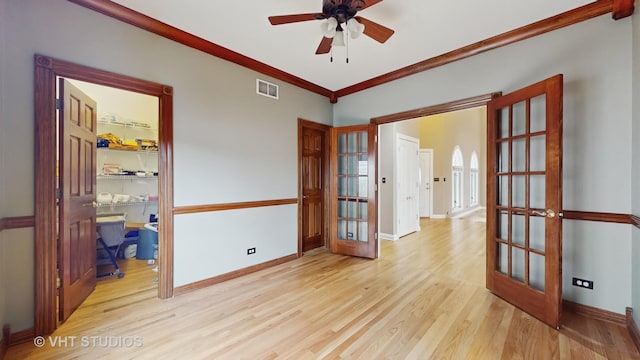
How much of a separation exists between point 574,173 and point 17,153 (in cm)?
473

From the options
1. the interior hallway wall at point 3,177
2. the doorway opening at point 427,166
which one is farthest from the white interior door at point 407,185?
the interior hallway wall at point 3,177

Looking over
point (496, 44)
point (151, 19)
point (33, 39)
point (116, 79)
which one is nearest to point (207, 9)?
point (151, 19)

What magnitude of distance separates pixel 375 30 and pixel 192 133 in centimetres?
218

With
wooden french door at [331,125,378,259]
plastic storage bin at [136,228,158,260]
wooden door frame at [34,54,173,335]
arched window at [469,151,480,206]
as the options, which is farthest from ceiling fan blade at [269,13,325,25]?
arched window at [469,151,480,206]

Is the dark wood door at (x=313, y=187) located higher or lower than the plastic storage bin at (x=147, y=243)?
higher

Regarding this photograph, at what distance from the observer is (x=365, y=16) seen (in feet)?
8.13

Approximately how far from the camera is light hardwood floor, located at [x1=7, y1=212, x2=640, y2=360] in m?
1.84

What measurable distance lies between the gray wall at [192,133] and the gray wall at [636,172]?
11.5 feet

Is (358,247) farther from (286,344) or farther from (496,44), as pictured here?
(496,44)

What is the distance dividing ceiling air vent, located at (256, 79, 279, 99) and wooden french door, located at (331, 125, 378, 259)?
3.85 feet

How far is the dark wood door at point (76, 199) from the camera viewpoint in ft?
7.16

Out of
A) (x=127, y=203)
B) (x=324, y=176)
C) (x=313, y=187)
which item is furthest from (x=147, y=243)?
(x=324, y=176)

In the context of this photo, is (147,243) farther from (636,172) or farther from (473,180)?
(473,180)

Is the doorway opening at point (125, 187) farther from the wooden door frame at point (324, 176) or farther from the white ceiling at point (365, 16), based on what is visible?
the wooden door frame at point (324, 176)
